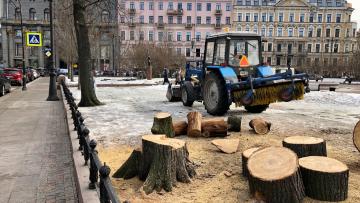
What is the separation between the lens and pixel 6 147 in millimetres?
8352

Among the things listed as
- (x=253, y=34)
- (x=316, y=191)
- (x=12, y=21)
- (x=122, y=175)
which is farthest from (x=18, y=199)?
(x=12, y=21)

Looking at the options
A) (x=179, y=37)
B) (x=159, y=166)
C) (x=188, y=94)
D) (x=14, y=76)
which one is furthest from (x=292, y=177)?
(x=179, y=37)

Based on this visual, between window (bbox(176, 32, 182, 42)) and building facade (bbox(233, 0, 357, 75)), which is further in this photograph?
building facade (bbox(233, 0, 357, 75))

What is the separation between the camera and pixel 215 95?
38.8 feet

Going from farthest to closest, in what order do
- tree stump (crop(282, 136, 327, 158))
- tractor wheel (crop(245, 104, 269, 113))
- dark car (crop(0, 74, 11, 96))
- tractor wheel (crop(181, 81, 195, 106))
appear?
1. dark car (crop(0, 74, 11, 96))
2. tractor wheel (crop(181, 81, 195, 106))
3. tractor wheel (crop(245, 104, 269, 113))
4. tree stump (crop(282, 136, 327, 158))

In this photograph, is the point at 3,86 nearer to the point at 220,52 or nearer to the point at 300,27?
the point at 220,52

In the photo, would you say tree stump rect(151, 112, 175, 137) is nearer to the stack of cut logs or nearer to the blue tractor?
the stack of cut logs

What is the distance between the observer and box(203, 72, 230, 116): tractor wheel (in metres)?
11.3

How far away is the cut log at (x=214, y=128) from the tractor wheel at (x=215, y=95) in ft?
10.7

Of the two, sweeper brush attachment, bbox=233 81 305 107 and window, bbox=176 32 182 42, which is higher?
window, bbox=176 32 182 42

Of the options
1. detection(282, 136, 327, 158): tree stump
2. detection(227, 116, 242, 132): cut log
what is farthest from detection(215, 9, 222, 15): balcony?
detection(282, 136, 327, 158): tree stump

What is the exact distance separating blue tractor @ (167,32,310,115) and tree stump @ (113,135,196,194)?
595 centimetres

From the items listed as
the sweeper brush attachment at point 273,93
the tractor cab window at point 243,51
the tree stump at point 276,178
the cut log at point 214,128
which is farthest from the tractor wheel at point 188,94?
the tree stump at point 276,178

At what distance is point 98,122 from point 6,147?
2.58 meters
